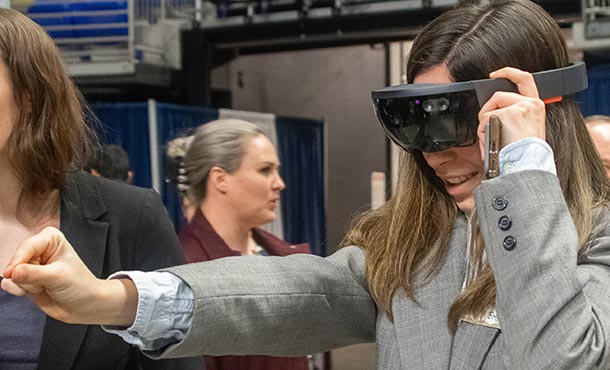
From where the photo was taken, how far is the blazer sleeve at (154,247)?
5.51 feet

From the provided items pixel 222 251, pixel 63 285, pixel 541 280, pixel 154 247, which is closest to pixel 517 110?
pixel 541 280

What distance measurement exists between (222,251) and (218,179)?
1.65 feet

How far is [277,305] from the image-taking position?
1240mm

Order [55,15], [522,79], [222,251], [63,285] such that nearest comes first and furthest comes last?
[63,285] → [522,79] → [222,251] → [55,15]

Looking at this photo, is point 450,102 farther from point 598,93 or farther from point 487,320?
point 598,93

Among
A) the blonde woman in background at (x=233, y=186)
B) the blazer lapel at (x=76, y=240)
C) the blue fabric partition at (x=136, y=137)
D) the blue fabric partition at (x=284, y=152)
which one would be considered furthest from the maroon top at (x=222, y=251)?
the blue fabric partition at (x=136, y=137)

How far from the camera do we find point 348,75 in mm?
8516

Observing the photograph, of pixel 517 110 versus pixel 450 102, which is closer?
pixel 517 110

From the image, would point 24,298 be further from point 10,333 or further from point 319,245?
point 319,245

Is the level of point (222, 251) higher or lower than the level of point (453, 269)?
lower

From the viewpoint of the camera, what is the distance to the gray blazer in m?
1.06

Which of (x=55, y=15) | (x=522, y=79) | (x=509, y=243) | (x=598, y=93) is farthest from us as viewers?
(x=55, y=15)

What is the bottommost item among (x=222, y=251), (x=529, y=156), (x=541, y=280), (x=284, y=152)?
(x=284, y=152)

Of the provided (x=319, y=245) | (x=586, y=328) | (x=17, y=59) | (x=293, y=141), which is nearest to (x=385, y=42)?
(x=293, y=141)
